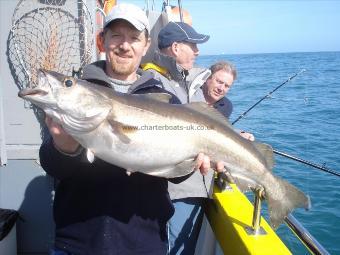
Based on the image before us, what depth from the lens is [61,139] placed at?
229 cm

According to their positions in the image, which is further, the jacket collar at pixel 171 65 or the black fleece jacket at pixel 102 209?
the jacket collar at pixel 171 65

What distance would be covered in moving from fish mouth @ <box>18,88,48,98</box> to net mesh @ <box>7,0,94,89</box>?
74.9 inches

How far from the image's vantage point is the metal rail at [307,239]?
2.46 m

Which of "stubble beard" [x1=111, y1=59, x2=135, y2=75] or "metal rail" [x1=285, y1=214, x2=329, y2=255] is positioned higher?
"stubble beard" [x1=111, y1=59, x2=135, y2=75]

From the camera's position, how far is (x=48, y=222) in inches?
168

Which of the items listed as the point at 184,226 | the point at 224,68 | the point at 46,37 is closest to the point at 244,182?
the point at 184,226

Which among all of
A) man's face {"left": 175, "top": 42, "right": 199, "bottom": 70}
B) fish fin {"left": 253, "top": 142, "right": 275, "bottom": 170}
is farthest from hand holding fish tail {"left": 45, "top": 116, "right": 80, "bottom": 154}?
man's face {"left": 175, "top": 42, "right": 199, "bottom": 70}

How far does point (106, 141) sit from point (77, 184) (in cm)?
46

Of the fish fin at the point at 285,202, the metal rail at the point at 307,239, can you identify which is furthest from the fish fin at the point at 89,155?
the metal rail at the point at 307,239

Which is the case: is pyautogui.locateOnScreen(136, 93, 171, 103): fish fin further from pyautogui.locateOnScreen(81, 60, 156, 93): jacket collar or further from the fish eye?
the fish eye

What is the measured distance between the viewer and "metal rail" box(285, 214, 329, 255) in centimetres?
246

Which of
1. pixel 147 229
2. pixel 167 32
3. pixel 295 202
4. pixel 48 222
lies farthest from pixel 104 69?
pixel 48 222

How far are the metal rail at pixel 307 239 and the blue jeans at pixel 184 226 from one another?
1.13m

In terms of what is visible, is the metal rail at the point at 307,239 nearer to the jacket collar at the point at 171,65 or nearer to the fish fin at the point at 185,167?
the fish fin at the point at 185,167
